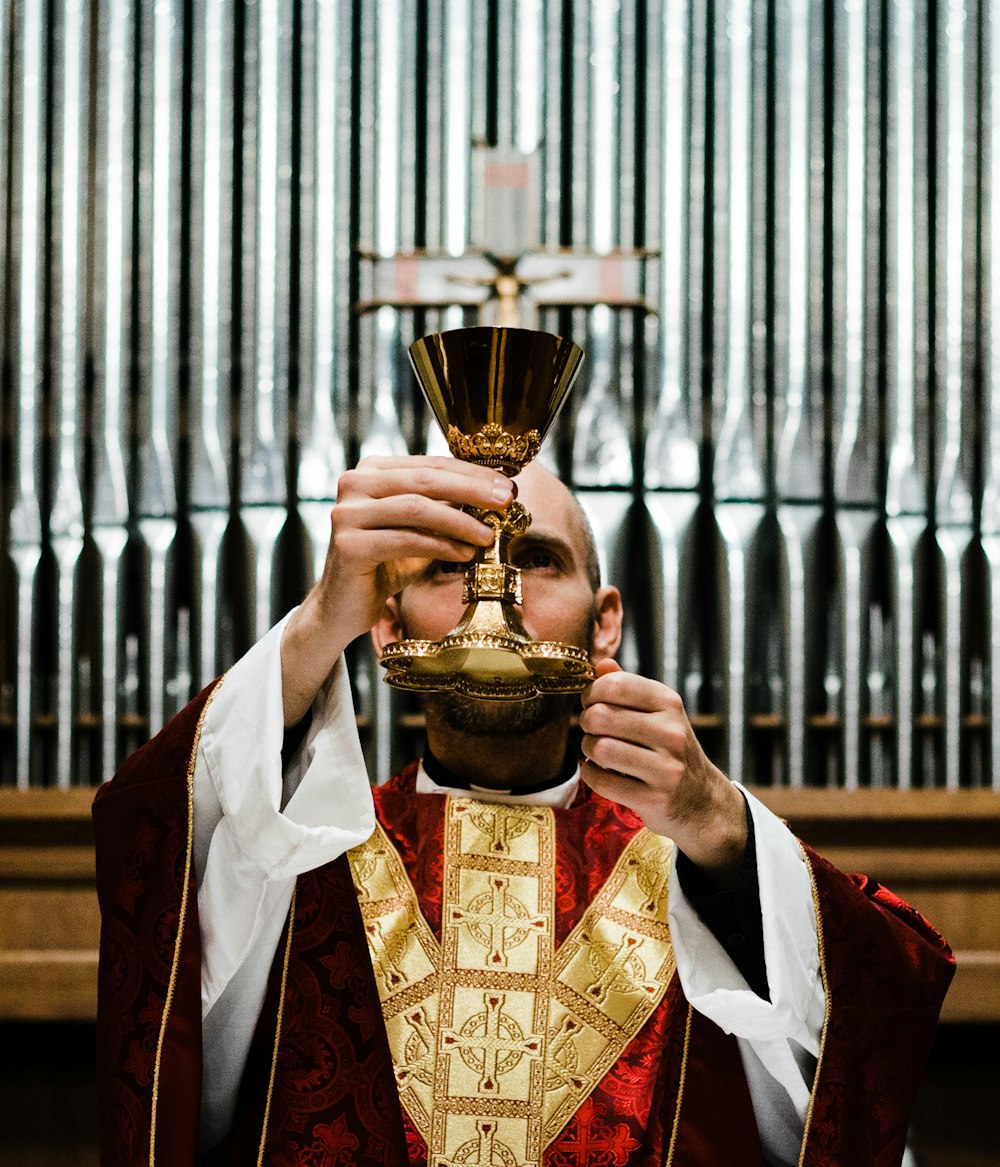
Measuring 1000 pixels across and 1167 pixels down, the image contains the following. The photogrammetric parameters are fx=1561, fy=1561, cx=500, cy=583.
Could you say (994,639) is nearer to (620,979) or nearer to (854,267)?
(854,267)

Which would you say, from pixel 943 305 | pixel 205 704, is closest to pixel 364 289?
pixel 943 305

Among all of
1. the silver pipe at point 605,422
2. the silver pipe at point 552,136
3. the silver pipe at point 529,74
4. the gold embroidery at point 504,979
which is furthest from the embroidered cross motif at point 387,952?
the silver pipe at point 529,74

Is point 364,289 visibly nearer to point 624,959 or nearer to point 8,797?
point 8,797

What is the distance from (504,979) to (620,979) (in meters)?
0.18

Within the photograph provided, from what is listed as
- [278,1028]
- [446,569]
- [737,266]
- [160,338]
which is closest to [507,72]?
[737,266]

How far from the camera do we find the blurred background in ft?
13.5

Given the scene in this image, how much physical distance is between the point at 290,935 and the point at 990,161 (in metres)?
3.10

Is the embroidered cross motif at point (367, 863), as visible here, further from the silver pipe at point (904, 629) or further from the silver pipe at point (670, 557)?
the silver pipe at point (904, 629)

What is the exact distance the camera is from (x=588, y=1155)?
2.22 metres

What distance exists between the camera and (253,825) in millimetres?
2105

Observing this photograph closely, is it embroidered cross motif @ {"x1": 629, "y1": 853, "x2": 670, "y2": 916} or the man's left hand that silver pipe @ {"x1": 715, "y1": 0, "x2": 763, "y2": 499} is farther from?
the man's left hand

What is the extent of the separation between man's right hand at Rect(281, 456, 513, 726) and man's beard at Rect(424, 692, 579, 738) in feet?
1.29

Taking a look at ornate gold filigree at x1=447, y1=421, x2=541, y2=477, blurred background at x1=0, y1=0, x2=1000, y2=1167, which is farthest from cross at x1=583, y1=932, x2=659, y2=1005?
blurred background at x1=0, y1=0, x2=1000, y2=1167

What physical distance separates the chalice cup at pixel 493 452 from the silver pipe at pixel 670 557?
2.11 m
